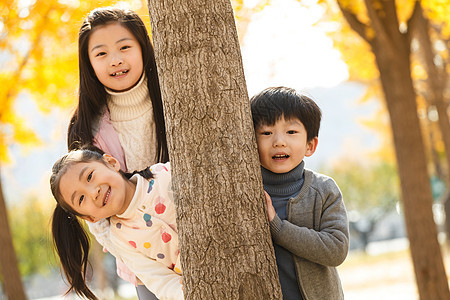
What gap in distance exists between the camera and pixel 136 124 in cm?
285

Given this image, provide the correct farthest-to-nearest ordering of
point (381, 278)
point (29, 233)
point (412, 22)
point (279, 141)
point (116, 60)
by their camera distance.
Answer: point (29, 233) → point (381, 278) → point (412, 22) → point (116, 60) → point (279, 141)

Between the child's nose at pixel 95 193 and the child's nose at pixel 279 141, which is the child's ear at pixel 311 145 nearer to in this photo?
the child's nose at pixel 279 141

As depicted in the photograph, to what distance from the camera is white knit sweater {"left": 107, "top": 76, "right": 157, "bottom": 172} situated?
281cm

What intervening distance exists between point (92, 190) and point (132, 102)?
572 millimetres

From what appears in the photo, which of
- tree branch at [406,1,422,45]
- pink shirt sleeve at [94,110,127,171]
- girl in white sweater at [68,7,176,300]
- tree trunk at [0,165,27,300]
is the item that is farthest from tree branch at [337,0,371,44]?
tree trunk at [0,165,27,300]

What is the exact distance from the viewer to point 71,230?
281 centimetres

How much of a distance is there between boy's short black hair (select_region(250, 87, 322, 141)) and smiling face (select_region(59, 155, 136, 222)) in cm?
61

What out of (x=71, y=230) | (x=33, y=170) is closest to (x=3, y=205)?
(x=71, y=230)

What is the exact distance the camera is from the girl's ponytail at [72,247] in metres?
2.79

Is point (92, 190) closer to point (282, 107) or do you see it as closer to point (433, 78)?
point (282, 107)

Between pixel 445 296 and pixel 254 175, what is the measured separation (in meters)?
4.44

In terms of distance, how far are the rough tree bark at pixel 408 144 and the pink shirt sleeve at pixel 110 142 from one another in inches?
143

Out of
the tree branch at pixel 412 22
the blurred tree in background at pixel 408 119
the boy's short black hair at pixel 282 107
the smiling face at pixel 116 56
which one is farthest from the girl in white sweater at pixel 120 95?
the tree branch at pixel 412 22

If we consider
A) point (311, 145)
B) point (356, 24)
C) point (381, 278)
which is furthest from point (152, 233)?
point (381, 278)
